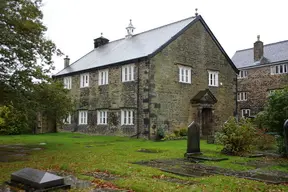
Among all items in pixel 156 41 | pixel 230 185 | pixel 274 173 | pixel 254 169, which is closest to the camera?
pixel 230 185

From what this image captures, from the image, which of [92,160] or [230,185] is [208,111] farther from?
[230,185]

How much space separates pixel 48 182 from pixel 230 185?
A: 4.84 meters

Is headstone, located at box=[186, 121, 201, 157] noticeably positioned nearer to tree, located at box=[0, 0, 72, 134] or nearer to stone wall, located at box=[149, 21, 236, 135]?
tree, located at box=[0, 0, 72, 134]

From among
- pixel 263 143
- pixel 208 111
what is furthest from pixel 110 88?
pixel 263 143

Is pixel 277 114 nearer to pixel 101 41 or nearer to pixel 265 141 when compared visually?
pixel 265 141

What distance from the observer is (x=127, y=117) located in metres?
27.8

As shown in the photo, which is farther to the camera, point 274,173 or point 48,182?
A: point 274,173

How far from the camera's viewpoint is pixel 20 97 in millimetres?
15633

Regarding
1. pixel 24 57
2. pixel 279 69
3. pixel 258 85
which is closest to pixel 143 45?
pixel 24 57

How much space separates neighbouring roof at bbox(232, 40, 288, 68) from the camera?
41.1 metres

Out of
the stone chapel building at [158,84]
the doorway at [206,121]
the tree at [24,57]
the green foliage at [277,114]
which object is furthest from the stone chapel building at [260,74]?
the tree at [24,57]

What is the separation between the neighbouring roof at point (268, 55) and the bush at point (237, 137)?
28.5 metres

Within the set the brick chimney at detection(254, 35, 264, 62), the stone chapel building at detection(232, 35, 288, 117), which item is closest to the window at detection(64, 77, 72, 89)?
the stone chapel building at detection(232, 35, 288, 117)

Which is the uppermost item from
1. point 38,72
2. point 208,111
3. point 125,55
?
point 125,55
